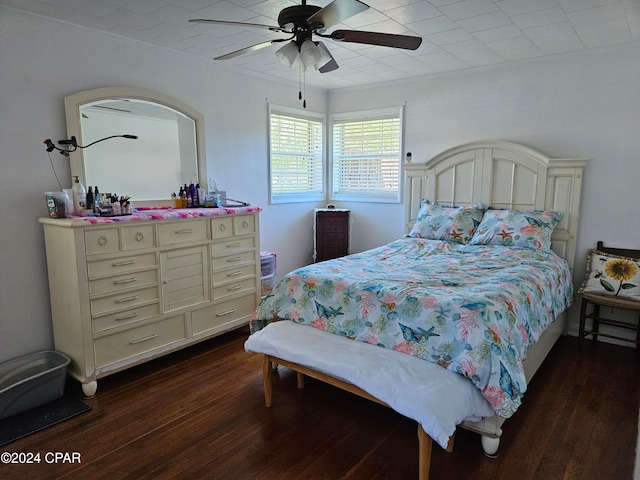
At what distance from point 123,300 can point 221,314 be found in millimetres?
868

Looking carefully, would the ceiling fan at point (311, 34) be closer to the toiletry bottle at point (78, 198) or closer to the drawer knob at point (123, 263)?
the toiletry bottle at point (78, 198)

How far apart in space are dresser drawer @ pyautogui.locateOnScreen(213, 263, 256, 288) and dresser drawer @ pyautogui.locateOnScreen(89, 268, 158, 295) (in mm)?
542

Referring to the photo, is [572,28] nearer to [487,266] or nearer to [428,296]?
[487,266]

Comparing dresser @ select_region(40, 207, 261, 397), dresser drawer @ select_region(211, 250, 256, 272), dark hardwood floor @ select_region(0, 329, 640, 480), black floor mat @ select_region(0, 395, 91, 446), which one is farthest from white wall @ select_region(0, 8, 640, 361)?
dark hardwood floor @ select_region(0, 329, 640, 480)

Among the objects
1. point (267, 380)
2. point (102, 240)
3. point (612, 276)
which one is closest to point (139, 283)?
→ point (102, 240)

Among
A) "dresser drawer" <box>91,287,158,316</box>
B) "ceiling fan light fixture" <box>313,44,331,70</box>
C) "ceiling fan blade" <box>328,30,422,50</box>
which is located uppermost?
"ceiling fan blade" <box>328,30,422,50</box>

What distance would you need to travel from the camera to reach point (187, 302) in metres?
3.21

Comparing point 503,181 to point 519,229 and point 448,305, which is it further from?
point 448,305

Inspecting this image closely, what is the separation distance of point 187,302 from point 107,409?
35.7 inches

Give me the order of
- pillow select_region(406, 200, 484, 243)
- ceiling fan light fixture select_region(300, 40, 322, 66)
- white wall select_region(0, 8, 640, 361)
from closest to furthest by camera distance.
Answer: ceiling fan light fixture select_region(300, 40, 322, 66) < white wall select_region(0, 8, 640, 361) < pillow select_region(406, 200, 484, 243)

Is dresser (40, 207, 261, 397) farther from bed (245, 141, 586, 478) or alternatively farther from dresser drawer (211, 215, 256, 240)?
bed (245, 141, 586, 478)

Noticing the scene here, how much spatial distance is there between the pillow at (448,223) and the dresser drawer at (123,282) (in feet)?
8.02

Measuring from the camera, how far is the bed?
198 cm

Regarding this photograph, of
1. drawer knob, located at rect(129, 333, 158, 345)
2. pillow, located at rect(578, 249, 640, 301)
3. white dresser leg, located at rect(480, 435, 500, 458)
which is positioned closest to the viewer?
white dresser leg, located at rect(480, 435, 500, 458)
